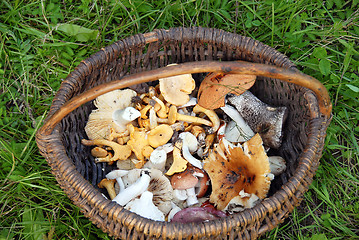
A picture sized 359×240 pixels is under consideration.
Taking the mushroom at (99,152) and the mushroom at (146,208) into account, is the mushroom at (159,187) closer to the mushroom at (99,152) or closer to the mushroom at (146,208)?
the mushroom at (146,208)

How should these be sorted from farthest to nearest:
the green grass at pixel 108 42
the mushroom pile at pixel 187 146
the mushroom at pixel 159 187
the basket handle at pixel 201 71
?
the green grass at pixel 108 42, the mushroom at pixel 159 187, the mushroom pile at pixel 187 146, the basket handle at pixel 201 71

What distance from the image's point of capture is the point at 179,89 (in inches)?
118

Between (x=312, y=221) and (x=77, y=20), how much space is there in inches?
117

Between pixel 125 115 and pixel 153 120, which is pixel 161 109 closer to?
pixel 153 120

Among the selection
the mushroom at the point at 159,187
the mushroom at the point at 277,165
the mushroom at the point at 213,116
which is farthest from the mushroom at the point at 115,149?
the mushroom at the point at 277,165

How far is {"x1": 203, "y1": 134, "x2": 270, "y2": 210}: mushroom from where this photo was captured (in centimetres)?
258

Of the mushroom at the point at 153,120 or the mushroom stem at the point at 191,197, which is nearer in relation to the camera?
the mushroom stem at the point at 191,197

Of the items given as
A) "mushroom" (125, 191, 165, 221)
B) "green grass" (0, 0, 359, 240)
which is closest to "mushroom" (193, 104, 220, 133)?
"mushroom" (125, 191, 165, 221)

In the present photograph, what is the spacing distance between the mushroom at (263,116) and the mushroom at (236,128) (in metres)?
0.04

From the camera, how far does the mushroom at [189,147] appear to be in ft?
9.18

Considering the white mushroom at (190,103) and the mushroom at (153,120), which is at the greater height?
the white mushroom at (190,103)

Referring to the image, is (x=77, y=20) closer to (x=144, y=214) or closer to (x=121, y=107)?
(x=121, y=107)

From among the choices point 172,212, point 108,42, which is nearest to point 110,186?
point 172,212

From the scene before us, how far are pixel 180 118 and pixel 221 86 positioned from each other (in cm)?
44
